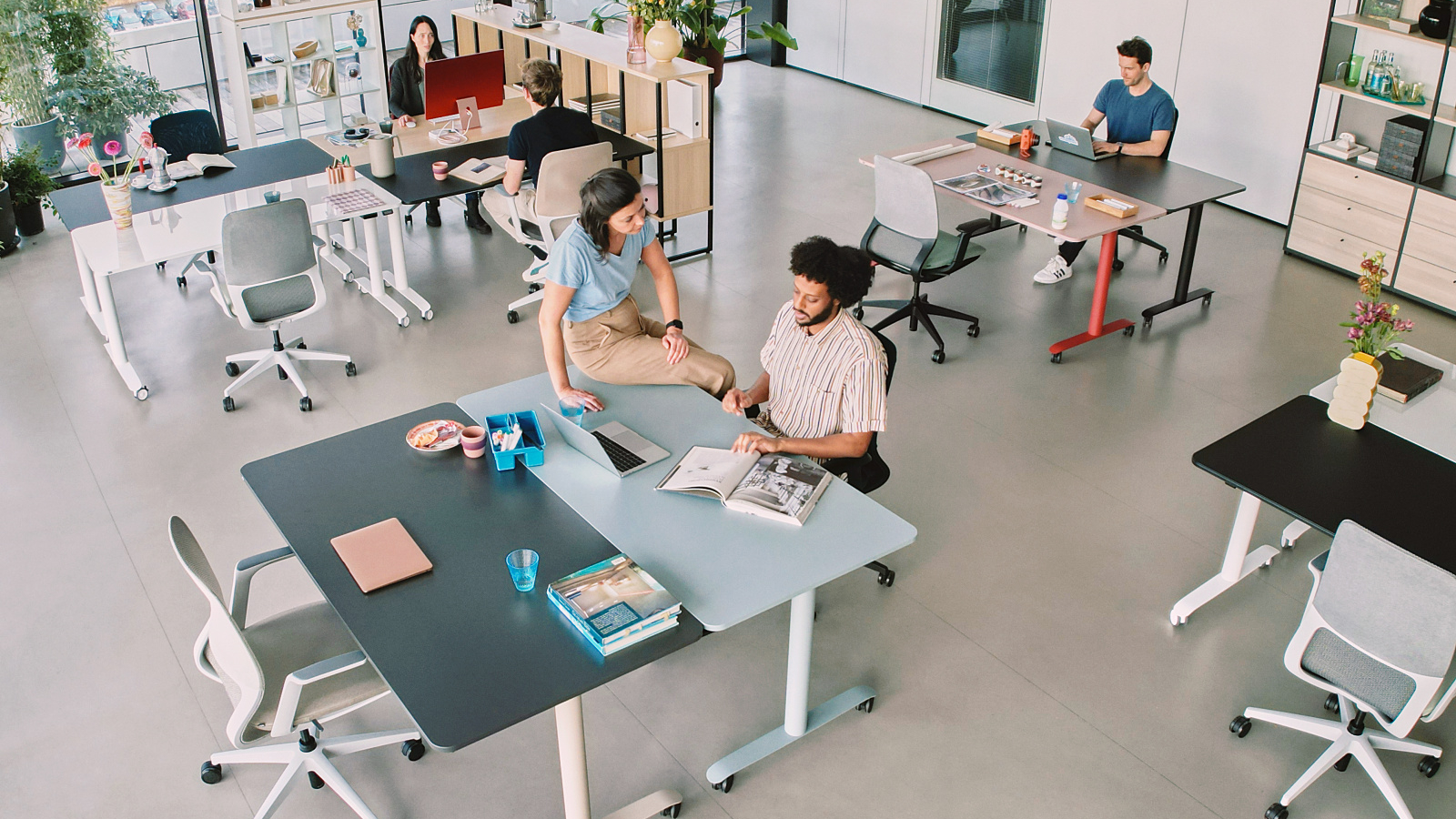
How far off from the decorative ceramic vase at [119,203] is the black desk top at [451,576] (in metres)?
2.70

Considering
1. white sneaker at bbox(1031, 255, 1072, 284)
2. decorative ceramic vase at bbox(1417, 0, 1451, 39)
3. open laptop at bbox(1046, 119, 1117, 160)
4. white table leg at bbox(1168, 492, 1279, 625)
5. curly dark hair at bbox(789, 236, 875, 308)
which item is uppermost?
decorative ceramic vase at bbox(1417, 0, 1451, 39)

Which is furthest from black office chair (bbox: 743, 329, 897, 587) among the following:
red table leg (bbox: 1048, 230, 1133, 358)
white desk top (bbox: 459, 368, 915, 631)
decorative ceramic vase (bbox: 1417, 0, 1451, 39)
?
decorative ceramic vase (bbox: 1417, 0, 1451, 39)

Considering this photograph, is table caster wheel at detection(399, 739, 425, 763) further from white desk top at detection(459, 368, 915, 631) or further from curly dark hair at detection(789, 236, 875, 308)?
curly dark hair at detection(789, 236, 875, 308)

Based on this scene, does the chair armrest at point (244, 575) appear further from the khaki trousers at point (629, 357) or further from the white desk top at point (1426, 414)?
the white desk top at point (1426, 414)

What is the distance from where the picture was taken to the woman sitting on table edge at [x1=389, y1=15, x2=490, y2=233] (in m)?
7.35

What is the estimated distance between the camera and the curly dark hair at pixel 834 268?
11.8 feet

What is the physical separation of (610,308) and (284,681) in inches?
71.9

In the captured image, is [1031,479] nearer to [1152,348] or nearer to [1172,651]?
[1172,651]

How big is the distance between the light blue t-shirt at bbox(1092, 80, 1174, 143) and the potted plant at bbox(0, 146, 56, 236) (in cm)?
643

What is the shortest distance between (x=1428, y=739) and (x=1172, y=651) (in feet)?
2.60

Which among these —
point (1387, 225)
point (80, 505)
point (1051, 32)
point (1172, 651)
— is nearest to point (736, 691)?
point (1172, 651)

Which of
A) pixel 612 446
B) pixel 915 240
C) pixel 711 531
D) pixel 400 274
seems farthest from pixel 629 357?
pixel 400 274

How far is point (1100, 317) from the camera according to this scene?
6.01 meters

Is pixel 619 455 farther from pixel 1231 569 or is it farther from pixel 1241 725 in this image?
pixel 1231 569
